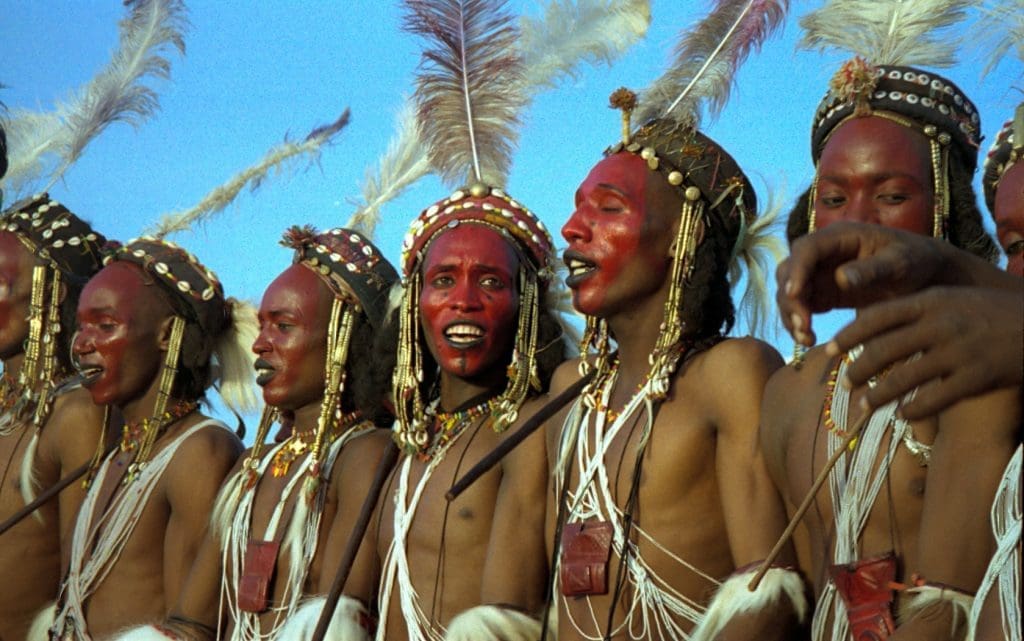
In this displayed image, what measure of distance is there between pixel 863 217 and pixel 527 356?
5.30 feet

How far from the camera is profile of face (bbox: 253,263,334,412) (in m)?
6.22

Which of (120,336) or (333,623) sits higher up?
(120,336)

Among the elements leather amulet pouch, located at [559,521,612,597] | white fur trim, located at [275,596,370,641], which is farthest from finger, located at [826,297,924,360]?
white fur trim, located at [275,596,370,641]

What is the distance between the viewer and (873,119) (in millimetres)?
4457

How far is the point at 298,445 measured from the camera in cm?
621

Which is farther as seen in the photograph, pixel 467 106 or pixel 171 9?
pixel 171 9

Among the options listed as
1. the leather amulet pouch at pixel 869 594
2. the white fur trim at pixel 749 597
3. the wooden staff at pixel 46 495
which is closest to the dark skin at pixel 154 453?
the wooden staff at pixel 46 495

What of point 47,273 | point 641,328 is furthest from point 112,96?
point 641,328

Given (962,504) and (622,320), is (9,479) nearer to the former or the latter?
(622,320)

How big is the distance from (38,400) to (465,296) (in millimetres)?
2972

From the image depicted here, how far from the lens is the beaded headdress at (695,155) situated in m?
4.84

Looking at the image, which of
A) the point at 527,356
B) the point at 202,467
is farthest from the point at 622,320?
the point at 202,467

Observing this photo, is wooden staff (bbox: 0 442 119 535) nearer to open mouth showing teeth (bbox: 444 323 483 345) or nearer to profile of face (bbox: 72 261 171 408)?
profile of face (bbox: 72 261 171 408)

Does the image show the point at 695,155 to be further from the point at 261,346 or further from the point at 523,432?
the point at 261,346
